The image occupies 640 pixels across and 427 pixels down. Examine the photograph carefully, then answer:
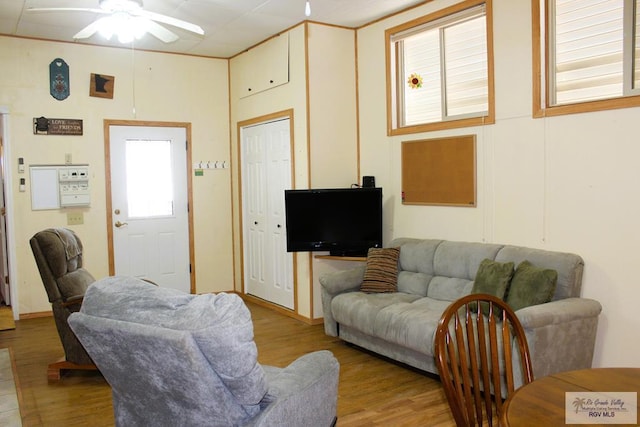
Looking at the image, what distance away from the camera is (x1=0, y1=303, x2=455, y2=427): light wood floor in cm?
334

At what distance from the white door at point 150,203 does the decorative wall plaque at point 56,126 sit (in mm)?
364

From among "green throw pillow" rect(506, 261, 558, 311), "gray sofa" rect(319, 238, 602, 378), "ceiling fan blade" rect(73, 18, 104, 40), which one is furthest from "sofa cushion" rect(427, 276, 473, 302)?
"ceiling fan blade" rect(73, 18, 104, 40)

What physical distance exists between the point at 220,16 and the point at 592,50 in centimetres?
322

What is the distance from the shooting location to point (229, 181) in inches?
273

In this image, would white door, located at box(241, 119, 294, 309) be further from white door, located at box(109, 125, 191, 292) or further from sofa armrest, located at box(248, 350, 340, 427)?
sofa armrest, located at box(248, 350, 340, 427)

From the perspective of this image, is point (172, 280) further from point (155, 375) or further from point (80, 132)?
point (155, 375)

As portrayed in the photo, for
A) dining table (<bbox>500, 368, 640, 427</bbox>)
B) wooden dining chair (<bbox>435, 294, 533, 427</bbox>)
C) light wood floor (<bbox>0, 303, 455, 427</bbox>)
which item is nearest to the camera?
dining table (<bbox>500, 368, 640, 427</bbox>)

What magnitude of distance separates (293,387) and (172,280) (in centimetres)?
464

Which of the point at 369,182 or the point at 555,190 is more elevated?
the point at 369,182

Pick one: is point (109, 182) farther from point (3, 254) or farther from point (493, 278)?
point (493, 278)

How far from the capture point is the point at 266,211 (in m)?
6.25

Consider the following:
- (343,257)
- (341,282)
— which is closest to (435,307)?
(341,282)

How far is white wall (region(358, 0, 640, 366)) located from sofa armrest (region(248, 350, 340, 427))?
207 cm

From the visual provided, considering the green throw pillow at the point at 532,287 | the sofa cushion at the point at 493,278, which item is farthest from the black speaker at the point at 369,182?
the green throw pillow at the point at 532,287
